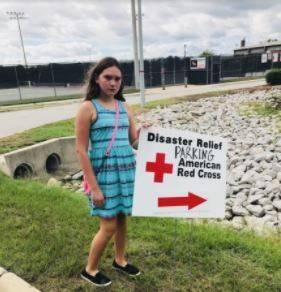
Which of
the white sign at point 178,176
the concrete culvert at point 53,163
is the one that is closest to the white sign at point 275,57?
the concrete culvert at point 53,163

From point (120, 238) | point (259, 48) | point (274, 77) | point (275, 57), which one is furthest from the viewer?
point (259, 48)

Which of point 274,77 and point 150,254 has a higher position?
point 150,254

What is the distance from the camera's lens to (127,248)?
3.76 metres

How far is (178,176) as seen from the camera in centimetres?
307

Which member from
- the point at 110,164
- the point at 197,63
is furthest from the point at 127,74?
the point at 110,164

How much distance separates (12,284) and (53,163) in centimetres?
543

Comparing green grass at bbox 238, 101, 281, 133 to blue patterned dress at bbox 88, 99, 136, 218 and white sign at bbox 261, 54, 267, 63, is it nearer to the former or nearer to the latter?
blue patterned dress at bbox 88, 99, 136, 218

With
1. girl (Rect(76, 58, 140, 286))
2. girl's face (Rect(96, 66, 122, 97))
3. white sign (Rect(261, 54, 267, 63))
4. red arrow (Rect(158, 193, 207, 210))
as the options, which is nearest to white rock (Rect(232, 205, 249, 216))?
red arrow (Rect(158, 193, 207, 210))

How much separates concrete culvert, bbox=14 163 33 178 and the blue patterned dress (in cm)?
463

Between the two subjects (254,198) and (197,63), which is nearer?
(254,198)

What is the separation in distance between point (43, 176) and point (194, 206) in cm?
537

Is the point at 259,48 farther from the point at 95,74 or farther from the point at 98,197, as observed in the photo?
the point at 98,197

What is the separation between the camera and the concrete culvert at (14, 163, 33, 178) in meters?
7.24

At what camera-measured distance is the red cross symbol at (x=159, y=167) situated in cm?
300
